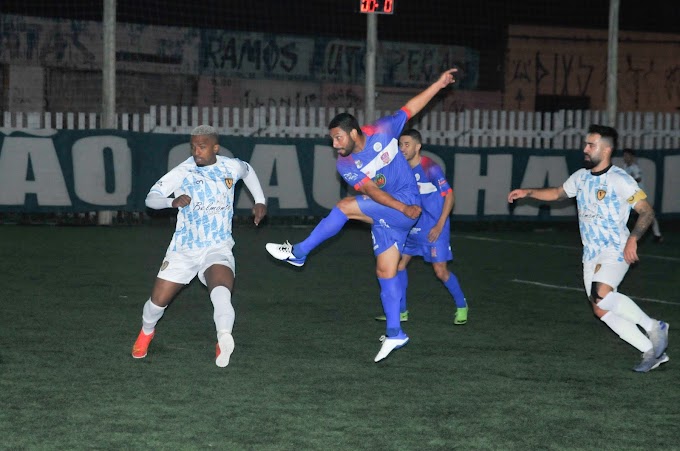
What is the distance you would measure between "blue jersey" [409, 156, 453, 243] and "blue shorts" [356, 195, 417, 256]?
5.31 feet

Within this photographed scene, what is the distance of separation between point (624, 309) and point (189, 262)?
9.84 feet

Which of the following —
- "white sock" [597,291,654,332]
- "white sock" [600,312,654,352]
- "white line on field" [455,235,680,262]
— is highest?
"white sock" [597,291,654,332]

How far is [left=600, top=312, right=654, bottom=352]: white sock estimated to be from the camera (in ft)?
25.0

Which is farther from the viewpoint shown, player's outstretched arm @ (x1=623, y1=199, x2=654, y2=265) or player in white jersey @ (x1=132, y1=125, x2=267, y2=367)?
player in white jersey @ (x1=132, y1=125, x2=267, y2=367)

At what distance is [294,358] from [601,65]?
24522mm

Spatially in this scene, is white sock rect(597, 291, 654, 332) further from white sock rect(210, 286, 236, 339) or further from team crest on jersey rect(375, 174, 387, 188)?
white sock rect(210, 286, 236, 339)

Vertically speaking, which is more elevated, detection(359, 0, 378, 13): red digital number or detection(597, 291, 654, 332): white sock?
detection(359, 0, 378, 13): red digital number

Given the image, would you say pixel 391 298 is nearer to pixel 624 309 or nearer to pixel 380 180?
pixel 380 180

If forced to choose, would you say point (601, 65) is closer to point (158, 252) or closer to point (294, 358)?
point (158, 252)

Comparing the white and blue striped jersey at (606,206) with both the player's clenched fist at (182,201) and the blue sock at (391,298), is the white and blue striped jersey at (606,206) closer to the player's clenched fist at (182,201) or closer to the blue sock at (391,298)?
the blue sock at (391,298)

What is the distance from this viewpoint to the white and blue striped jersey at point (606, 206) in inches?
302

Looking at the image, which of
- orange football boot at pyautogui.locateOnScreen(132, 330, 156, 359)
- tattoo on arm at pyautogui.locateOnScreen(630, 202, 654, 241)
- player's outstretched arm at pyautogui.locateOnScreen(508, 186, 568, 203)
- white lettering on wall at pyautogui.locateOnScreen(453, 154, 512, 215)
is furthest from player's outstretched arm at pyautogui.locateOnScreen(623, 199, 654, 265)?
white lettering on wall at pyautogui.locateOnScreen(453, 154, 512, 215)

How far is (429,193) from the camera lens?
962 centimetres

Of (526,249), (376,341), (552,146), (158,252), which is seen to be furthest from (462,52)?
(376,341)
